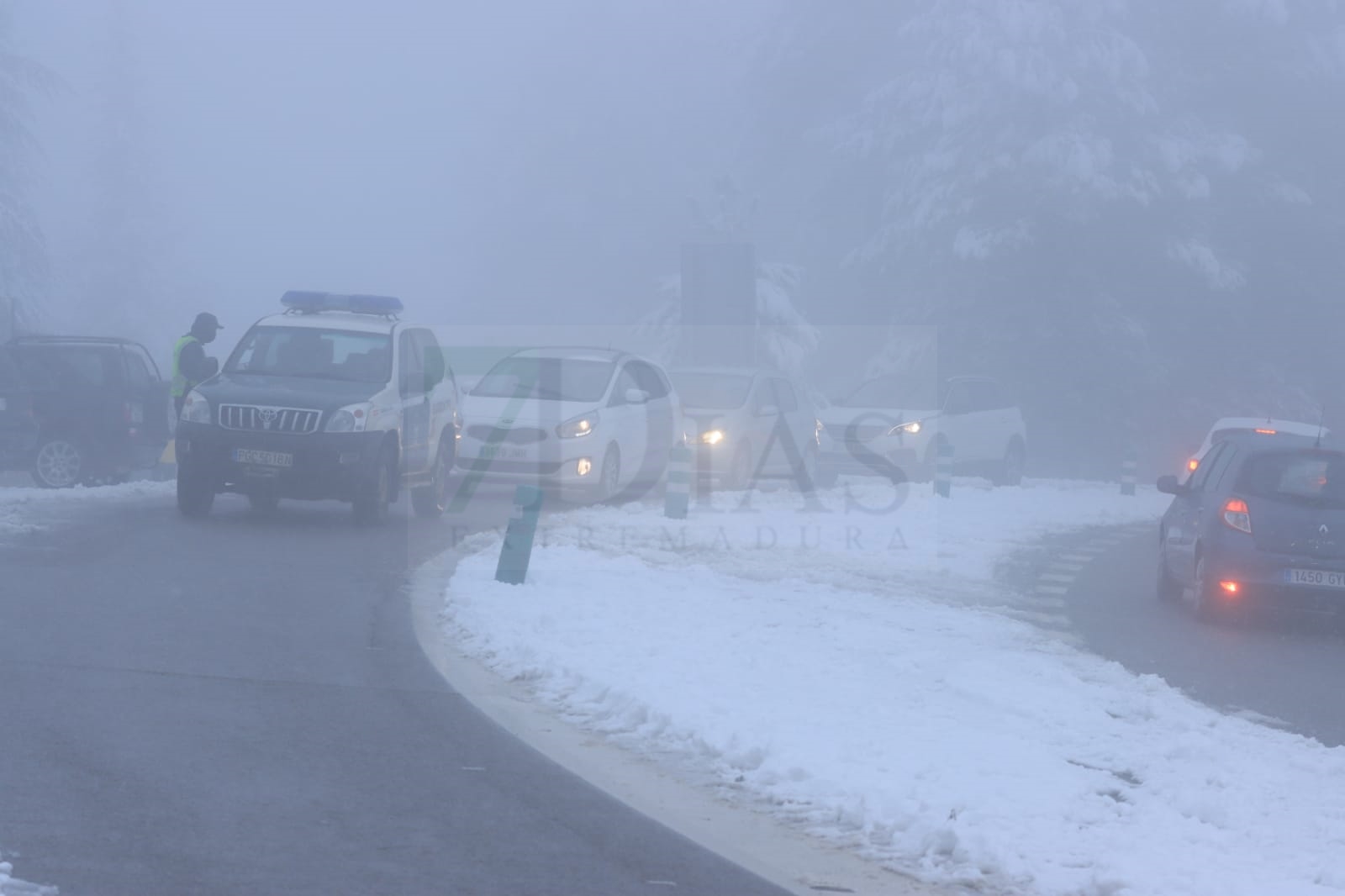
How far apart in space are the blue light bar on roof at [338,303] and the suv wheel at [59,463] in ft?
14.8

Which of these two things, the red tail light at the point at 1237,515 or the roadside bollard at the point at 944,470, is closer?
the red tail light at the point at 1237,515

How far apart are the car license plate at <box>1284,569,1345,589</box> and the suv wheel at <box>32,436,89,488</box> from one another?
1435cm

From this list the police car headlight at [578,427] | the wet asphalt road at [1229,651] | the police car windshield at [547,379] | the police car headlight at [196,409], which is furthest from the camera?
the police car windshield at [547,379]

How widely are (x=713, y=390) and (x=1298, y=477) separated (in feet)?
35.6

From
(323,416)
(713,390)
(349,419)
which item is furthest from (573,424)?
(713,390)

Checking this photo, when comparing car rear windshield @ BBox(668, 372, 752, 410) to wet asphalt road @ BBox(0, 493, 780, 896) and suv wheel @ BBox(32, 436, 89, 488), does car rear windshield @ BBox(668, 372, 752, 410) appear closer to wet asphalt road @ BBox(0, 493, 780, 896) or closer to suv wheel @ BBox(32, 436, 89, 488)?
suv wheel @ BBox(32, 436, 89, 488)

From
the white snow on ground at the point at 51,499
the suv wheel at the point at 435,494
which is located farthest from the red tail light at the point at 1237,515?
the white snow on ground at the point at 51,499

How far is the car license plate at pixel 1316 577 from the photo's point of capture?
12.2 metres

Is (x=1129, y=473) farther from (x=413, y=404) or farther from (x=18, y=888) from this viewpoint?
(x=18, y=888)

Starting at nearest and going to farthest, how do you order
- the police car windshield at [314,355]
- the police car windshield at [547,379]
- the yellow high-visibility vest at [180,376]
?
the police car windshield at [314,355] < the yellow high-visibility vest at [180,376] < the police car windshield at [547,379]

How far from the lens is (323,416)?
47.1ft

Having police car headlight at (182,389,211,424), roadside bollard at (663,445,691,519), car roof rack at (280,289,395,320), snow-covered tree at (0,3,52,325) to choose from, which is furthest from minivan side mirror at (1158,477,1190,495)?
snow-covered tree at (0,3,52,325)

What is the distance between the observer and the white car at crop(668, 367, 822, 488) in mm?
21031

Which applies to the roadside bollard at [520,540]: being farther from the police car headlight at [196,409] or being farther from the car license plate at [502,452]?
the car license plate at [502,452]
